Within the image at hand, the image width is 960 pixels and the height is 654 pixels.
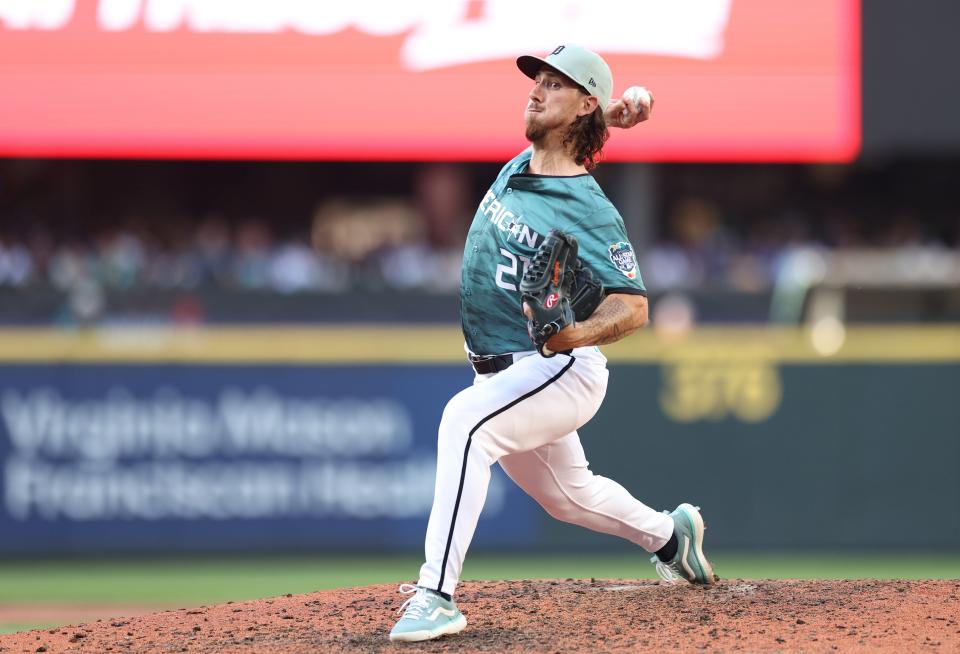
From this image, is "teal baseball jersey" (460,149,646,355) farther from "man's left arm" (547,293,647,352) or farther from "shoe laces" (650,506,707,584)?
"shoe laces" (650,506,707,584)

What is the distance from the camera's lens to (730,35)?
1081 cm

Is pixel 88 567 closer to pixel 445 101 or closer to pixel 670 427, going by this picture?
pixel 670 427

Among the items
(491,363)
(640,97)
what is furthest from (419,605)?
(640,97)

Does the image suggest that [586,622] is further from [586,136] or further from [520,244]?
[586,136]

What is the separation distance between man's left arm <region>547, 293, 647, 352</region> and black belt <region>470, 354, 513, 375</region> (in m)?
0.38

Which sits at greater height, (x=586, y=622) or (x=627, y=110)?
(x=627, y=110)

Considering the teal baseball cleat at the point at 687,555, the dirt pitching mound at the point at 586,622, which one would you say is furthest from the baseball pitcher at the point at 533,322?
the teal baseball cleat at the point at 687,555

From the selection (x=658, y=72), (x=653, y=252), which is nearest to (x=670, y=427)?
(x=658, y=72)

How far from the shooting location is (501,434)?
4289 millimetres

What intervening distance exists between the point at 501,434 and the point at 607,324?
19.8 inches

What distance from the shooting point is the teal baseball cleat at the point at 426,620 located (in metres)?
4.22

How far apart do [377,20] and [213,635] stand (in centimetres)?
704

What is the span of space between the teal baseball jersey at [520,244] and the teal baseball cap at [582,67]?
274mm

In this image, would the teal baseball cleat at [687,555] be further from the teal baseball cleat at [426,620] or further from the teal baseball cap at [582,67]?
the teal baseball cap at [582,67]
